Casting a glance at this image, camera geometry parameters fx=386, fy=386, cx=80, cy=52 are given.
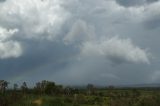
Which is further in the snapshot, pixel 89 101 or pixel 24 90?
pixel 24 90

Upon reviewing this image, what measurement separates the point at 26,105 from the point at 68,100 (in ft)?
67.0

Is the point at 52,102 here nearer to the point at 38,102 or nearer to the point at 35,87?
the point at 38,102

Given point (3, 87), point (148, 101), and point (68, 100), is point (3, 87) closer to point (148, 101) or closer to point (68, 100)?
point (68, 100)

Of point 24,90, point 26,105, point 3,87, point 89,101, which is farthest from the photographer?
point 24,90

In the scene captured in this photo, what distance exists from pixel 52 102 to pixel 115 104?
834 inches

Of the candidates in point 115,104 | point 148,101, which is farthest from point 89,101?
point 148,101

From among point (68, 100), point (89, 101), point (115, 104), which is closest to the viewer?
point (115, 104)

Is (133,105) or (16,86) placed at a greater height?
(16,86)

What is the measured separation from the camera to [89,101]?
13525cm

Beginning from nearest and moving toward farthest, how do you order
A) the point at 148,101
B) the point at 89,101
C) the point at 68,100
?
the point at 148,101, the point at 68,100, the point at 89,101

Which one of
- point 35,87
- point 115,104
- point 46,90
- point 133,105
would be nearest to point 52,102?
point 115,104

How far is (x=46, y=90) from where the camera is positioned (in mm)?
164000

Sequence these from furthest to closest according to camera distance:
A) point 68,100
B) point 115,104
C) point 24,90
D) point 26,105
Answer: point 24,90 < point 68,100 < point 26,105 < point 115,104

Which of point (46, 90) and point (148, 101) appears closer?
point (148, 101)
